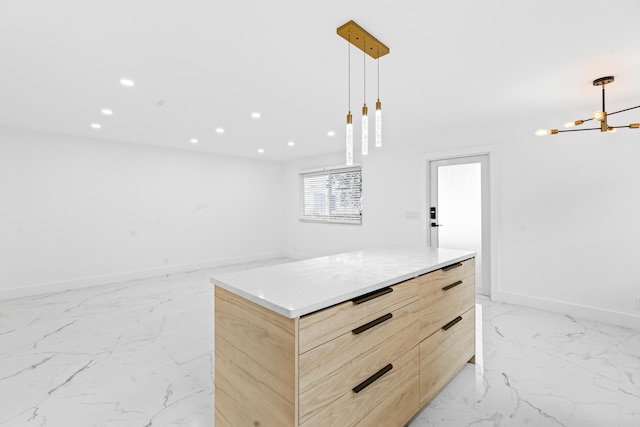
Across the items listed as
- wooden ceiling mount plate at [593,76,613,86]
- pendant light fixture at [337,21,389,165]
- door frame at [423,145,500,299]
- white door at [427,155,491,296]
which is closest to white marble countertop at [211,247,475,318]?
pendant light fixture at [337,21,389,165]

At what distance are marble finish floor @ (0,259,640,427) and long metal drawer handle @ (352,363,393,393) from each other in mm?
560

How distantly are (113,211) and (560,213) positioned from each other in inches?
243

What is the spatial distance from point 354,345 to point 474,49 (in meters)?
2.06

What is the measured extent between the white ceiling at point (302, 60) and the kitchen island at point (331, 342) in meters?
1.43

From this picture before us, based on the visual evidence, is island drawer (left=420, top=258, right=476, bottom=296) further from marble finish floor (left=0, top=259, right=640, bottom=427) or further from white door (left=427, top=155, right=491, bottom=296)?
white door (left=427, top=155, right=491, bottom=296)

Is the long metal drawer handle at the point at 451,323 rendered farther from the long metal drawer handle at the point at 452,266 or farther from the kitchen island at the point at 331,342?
the long metal drawer handle at the point at 452,266

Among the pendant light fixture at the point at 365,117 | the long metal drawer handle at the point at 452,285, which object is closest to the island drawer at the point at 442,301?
the long metal drawer handle at the point at 452,285

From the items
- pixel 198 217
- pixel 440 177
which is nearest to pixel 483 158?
pixel 440 177

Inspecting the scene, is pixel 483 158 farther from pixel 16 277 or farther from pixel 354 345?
pixel 16 277

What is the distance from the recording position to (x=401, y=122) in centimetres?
375

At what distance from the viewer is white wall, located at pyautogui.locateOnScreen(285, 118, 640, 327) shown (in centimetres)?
301

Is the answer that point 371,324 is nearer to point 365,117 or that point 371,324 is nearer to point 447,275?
point 447,275

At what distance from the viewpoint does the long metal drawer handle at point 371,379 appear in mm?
1281

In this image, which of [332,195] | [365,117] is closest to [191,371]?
[365,117]
